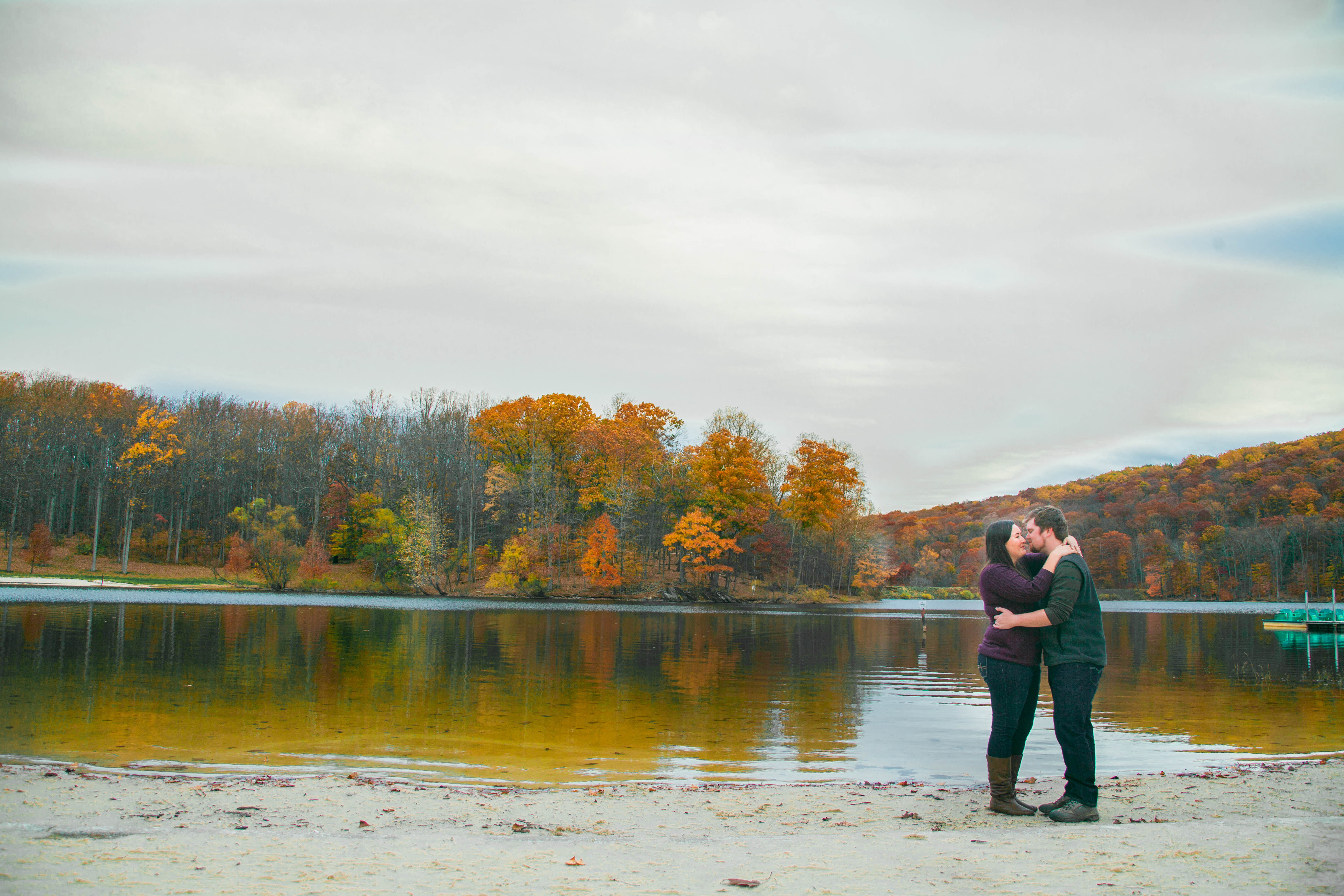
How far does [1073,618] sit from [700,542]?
63.4 metres

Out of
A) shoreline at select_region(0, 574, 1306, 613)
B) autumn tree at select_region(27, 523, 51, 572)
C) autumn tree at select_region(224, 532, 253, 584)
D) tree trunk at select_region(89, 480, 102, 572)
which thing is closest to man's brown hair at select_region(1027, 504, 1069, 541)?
shoreline at select_region(0, 574, 1306, 613)

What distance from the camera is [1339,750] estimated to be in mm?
12312

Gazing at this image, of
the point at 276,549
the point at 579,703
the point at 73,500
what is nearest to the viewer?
the point at 579,703

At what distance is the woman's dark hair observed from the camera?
7.22 metres

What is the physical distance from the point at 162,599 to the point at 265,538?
1470 centimetres

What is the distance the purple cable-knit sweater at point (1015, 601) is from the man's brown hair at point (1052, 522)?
23 centimetres

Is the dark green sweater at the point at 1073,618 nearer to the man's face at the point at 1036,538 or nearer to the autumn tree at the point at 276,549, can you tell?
the man's face at the point at 1036,538

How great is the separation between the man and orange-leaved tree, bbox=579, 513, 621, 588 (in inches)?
2475

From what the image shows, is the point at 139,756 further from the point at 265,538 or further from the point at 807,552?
the point at 807,552

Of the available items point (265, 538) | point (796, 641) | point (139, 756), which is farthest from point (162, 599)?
point (139, 756)

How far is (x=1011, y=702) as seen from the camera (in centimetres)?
709

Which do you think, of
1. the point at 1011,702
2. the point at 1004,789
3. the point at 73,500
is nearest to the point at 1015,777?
the point at 1004,789

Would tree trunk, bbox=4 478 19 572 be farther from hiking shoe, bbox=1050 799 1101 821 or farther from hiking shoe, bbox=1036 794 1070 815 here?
hiking shoe, bbox=1050 799 1101 821

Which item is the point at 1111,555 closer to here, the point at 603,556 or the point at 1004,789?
the point at 603,556
